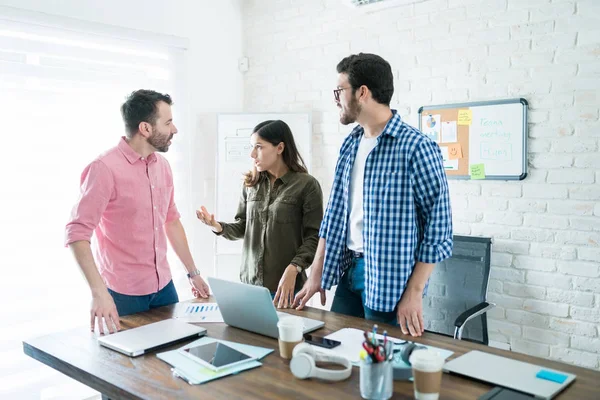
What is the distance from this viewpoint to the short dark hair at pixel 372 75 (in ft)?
6.40

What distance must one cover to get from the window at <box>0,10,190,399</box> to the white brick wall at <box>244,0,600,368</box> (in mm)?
1670

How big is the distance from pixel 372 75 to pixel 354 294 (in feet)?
2.61

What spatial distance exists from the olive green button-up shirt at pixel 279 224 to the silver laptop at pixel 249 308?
0.61 m

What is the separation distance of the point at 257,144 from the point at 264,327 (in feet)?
3.31

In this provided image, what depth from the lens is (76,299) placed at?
3.16 m

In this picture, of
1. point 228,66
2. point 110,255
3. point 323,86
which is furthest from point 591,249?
point 228,66

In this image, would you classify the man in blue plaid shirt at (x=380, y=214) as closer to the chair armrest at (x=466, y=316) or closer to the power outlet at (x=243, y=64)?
the chair armrest at (x=466, y=316)

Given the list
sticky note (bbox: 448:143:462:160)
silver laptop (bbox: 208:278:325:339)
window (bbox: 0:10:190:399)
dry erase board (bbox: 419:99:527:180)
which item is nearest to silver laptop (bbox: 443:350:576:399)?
silver laptop (bbox: 208:278:325:339)

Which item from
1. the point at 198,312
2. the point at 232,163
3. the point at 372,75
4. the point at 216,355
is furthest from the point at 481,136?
the point at 216,355

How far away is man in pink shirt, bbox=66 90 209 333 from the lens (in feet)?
6.56

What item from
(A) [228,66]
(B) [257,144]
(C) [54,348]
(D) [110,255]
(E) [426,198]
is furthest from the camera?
(A) [228,66]

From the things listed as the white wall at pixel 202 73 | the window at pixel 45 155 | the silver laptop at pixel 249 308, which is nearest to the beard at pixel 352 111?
the silver laptop at pixel 249 308

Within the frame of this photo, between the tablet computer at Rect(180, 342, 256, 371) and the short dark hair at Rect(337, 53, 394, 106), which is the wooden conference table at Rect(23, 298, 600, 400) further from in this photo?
the short dark hair at Rect(337, 53, 394, 106)

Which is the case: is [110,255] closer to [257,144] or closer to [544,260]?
[257,144]
